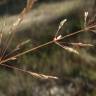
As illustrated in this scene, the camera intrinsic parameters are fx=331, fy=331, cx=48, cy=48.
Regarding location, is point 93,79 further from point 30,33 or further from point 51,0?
point 51,0

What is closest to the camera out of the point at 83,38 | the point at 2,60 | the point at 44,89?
the point at 2,60

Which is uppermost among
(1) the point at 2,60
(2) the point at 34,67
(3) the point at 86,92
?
(1) the point at 2,60

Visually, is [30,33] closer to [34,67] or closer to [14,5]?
[34,67]

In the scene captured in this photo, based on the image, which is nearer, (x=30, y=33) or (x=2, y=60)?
(x=2, y=60)

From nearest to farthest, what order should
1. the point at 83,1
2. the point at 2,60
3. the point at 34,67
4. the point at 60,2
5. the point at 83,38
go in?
the point at 2,60 < the point at 34,67 < the point at 83,38 < the point at 83,1 < the point at 60,2

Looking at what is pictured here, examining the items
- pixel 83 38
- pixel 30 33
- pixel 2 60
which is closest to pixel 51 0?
pixel 30 33

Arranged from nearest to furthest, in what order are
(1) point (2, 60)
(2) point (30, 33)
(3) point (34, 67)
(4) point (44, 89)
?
(1) point (2, 60) < (4) point (44, 89) < (3) point (34, 67) < (2) point (30, 33)

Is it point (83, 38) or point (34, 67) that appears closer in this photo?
point (34, 67)

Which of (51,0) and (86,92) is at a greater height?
(51,0)

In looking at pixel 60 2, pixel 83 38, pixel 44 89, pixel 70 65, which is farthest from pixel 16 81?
pixel 60 2
